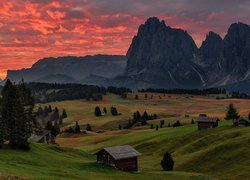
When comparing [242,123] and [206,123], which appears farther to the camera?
[206,123]

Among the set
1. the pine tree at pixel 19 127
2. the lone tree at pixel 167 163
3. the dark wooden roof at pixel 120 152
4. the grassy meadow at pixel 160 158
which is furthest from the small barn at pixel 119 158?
the pine tree at pixel 19 127

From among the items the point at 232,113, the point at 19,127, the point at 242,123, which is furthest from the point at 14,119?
the point at 232,113

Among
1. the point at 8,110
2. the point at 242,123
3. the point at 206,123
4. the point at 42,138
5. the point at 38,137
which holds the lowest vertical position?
the point at 42,138

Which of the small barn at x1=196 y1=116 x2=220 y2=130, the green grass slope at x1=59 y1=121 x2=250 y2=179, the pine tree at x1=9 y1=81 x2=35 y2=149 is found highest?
the pine tree at x1=9 y1=81 x2=35 y2=149

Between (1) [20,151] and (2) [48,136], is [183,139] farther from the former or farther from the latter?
(1) [20,151]

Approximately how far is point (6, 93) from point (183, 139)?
53.7 metres

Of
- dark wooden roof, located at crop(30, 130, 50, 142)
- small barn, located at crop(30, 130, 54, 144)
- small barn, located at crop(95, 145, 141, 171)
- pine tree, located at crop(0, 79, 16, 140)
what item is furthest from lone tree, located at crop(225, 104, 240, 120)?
pine tree, located at crop(0, 79, 16, 140)

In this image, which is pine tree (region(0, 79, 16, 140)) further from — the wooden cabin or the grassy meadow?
the wooden cabin

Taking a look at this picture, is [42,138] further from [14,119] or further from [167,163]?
[167,163]

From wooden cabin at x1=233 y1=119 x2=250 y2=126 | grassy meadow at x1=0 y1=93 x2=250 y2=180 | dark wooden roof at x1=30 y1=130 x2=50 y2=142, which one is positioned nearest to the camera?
grassy meadow at x1=0 y1=93 x2=250 y2=180

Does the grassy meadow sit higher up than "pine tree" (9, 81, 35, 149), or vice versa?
"pine tree" (9, 81, 35, 149)

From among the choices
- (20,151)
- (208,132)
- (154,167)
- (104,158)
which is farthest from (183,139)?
(20,151)

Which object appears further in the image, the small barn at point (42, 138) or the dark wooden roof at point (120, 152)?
the small barn at point (42, 138)

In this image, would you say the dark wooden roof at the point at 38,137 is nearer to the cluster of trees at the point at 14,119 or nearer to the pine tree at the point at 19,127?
the pine tree at the point at 19,127
